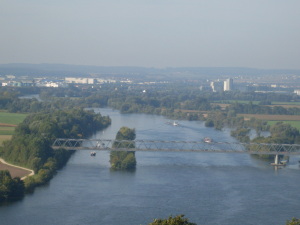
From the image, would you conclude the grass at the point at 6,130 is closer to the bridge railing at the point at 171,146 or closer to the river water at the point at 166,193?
the bridge railing at the point at 171,146

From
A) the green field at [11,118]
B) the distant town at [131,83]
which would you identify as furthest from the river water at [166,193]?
the distant town at [131,83]

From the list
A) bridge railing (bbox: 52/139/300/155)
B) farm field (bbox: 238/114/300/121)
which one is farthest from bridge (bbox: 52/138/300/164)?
farm field (bbox: 238/114/300/121)

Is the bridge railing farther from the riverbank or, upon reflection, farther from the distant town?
the distant town

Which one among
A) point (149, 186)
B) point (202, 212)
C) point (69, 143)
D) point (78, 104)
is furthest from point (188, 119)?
point (202, 212)

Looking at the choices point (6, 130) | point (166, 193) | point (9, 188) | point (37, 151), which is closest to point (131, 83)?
point (6, 130)

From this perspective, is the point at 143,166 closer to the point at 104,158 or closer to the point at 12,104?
the point at 104,158
